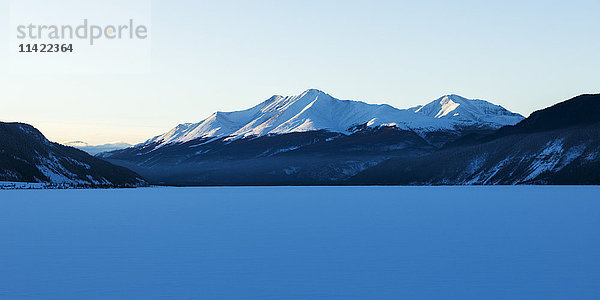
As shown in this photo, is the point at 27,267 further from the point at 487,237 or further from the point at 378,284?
the point at 487,237

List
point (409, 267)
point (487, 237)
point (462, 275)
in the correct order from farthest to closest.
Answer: point (487, 237)
point (409, 267)
point (462, 275)

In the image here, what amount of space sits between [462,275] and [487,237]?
18423 mm

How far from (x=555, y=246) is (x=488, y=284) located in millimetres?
15404

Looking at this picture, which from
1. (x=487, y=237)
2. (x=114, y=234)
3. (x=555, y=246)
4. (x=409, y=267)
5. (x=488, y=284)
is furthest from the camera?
(x=114, y=234)

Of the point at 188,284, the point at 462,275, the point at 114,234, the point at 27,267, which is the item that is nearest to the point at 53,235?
the point at 114,234

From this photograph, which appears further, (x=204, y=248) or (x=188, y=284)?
(x=204, y=248)

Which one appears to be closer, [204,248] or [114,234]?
[204,248]

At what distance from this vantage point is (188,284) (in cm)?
2894

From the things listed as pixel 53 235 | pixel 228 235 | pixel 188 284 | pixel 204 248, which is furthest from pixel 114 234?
pixel 188 284

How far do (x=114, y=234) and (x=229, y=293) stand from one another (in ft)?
90.7

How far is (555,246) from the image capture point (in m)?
41.8

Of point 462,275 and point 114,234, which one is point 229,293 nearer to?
point 462,275

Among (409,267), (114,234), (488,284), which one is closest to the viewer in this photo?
(488,284)

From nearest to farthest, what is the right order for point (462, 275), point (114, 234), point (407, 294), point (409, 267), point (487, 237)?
point (407, 294) → point (462, 275) → point (409, 267) → point (487, 237) → point (114, 234)
